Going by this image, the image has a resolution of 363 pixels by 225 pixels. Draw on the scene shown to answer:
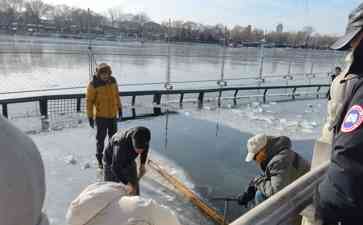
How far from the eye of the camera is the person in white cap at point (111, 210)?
1.45 metres

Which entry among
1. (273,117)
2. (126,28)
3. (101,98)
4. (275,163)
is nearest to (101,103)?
(101,98)

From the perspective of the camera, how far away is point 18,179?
77 centimetres

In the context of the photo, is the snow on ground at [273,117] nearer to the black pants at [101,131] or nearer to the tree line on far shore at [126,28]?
the black pants at [101,131]

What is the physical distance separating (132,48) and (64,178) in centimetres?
2601

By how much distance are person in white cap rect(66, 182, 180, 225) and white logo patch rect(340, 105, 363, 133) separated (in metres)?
0.93

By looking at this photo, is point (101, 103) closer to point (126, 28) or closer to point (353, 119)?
point (353, 119)

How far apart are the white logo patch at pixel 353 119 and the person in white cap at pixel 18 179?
1009 mm

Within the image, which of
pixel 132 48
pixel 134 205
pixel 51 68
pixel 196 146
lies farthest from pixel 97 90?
pixel 132 48

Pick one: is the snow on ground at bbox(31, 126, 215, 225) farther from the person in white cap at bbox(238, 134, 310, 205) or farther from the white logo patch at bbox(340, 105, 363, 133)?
the white logo patch at bbox(340, 105, 363, 133)

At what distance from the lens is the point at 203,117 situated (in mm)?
8367

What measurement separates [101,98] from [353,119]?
4.16m

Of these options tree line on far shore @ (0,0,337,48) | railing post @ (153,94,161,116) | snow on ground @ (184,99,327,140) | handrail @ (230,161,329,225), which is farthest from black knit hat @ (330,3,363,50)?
tree line on far shore @ (0,0,337,48)

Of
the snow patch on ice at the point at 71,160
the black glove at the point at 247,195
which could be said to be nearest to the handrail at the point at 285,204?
the black glove at the point at 247,195

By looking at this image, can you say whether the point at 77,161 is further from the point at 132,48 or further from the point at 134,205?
the point at 132,48
